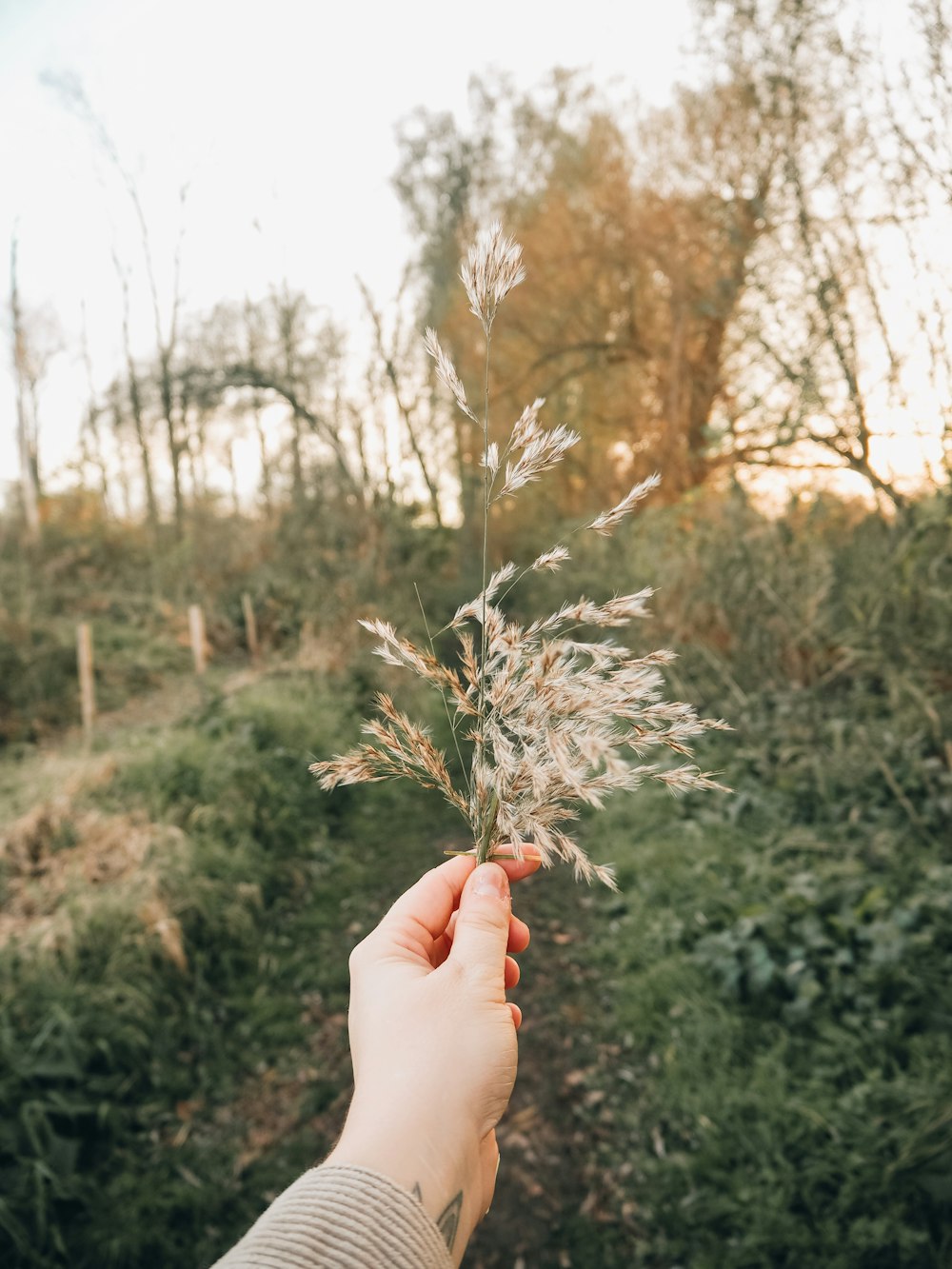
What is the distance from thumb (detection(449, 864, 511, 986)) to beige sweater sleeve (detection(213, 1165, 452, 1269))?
33 centimetres

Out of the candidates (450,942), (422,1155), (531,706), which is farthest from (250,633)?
(422,1155)

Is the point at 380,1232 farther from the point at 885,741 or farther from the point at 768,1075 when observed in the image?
the point at 885,741

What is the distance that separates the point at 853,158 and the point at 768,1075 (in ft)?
18.4

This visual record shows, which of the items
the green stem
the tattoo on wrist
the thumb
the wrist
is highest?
the green stem

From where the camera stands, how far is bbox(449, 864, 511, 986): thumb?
3.92ft

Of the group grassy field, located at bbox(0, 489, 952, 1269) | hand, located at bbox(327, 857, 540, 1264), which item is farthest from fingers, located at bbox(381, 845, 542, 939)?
grassy field, located at bbox(0, 489, 952, 1269)

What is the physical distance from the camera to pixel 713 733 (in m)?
6.36

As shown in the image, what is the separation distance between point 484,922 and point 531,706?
1.26ft

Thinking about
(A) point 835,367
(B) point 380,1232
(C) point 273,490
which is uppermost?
(C) point 273,490

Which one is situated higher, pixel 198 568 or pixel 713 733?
pixel 198 568

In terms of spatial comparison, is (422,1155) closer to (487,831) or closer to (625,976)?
(487,831)

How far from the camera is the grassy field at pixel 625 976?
301 centimetres

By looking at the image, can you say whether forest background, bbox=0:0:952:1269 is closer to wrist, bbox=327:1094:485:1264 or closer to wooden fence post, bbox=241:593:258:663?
wooden fence post, bbox=241:593:258:663

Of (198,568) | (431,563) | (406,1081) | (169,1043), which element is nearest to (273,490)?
(198,568)
